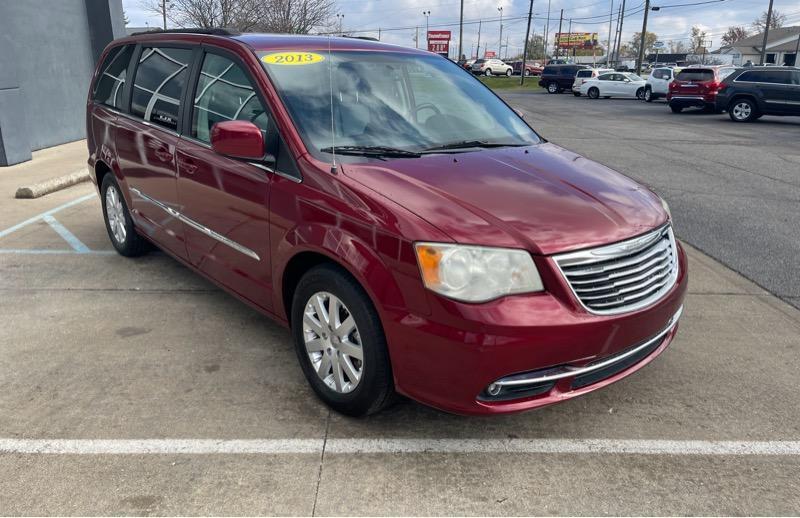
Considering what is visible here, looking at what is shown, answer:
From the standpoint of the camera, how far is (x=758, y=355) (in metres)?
3.96

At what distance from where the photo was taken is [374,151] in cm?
335

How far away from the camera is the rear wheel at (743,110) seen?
19.7m

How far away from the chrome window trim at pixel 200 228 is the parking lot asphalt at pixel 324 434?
0.68 m

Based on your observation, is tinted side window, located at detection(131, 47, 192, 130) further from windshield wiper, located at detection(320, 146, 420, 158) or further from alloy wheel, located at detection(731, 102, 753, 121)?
alloy wheel, located at detection(731, 102, 753, 121)

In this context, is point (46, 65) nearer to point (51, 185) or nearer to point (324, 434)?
point (51, 185)

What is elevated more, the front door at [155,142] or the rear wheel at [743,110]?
the front door at [155,142]

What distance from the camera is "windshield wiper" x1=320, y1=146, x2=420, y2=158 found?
129 inches

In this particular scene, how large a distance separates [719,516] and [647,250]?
1177 millimetres

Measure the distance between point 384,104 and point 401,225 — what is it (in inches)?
50.6

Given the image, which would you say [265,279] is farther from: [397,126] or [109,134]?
[109,134]

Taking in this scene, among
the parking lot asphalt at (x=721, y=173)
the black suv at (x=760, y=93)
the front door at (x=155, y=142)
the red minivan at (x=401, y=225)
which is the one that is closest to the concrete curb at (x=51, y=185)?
the front door at (x=155, y=142)

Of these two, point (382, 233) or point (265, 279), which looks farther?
point (265, 279)

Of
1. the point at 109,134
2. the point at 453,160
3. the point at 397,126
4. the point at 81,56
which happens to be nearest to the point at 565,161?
the point at 453,160

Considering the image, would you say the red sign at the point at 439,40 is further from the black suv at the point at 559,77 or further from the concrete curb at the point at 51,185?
the concrete curb at the point at 51,185
